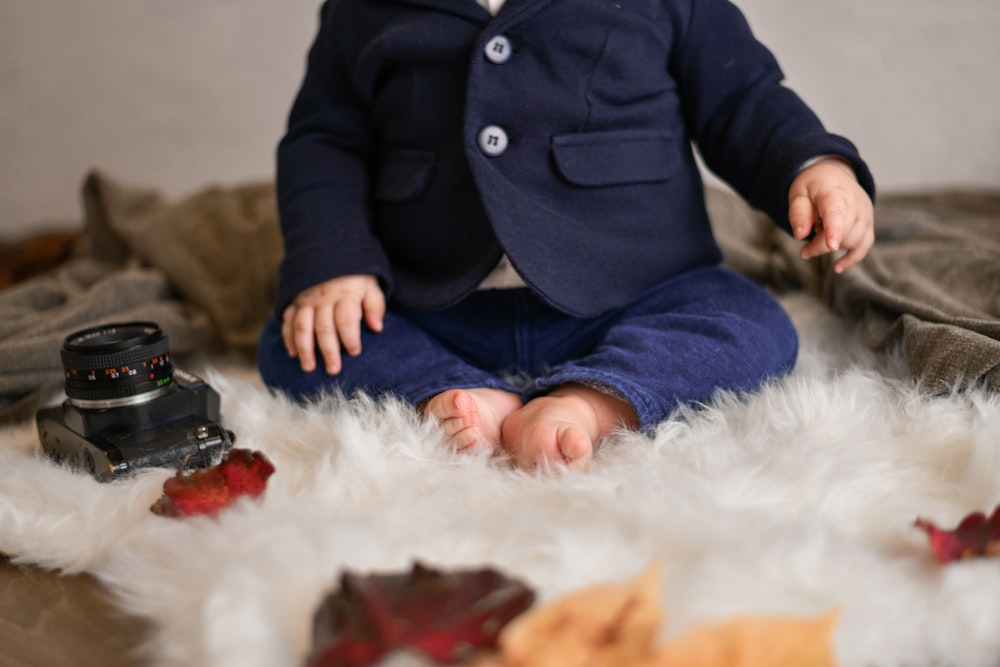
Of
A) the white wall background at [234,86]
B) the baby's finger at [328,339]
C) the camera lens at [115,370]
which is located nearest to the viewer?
the camera lens at [115,370]

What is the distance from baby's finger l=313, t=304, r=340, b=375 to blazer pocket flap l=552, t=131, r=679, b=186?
0.84ft

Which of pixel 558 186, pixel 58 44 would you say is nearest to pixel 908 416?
pixel 558 186

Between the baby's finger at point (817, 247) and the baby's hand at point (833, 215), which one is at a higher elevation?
the baby's hand at point (833, 215)

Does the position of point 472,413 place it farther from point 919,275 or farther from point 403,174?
point 919,275

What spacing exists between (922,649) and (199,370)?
0.79m

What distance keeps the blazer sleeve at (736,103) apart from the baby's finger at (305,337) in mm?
441

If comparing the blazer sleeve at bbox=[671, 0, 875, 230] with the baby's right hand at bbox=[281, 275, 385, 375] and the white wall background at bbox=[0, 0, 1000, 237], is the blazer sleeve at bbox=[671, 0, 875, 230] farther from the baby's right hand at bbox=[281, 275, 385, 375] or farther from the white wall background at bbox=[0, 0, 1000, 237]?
the white wall background at bbox=[0, 0, 1000, 237]

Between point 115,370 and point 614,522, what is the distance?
0.40 m

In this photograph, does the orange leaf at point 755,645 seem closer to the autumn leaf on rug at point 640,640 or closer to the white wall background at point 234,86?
the autumn leaf on rug at point 640,640

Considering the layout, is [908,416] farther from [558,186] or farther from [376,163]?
[376,163]

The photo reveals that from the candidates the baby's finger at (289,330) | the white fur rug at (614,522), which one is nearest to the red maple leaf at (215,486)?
the white fur rug at (614,522)

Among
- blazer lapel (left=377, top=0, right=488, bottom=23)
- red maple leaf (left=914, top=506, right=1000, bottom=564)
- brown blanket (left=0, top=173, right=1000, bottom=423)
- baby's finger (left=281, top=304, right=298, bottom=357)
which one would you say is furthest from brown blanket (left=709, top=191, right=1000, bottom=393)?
baby's finger (left=281, top=304, right=298, bottom=357)

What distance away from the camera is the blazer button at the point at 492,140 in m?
0.79

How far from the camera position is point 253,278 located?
3.60 feet
